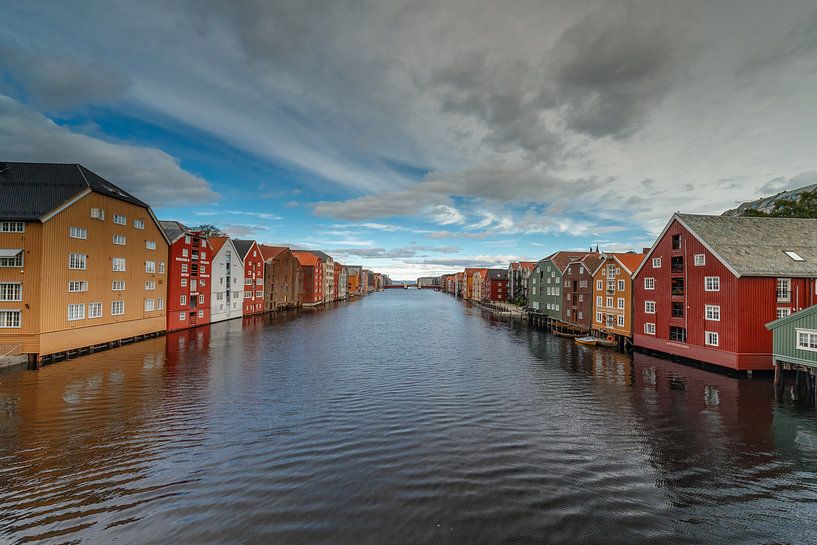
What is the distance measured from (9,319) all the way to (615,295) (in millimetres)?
64508

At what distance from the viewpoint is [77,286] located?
32.5m

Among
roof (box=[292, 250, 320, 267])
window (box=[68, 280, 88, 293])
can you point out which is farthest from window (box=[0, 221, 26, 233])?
roof (box=[292, 250, 320, 267])

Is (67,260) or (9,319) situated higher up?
(67,260)

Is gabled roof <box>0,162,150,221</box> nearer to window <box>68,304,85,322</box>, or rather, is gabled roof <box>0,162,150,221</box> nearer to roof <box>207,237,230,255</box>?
window <box>68,304,85,322</box>

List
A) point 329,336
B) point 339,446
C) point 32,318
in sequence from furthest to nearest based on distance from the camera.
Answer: point 329,336 < point 32,318 < point 339,446

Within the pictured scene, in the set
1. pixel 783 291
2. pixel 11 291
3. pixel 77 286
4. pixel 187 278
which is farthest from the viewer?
pixel 187 278

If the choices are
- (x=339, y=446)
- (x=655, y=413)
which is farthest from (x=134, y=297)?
(x=655, y=413)

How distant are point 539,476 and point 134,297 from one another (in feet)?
152

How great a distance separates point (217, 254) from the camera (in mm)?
64000

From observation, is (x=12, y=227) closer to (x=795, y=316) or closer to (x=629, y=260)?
(x=795, y=316)

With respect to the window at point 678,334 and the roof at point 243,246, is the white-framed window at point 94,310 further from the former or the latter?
the window at point 678,334

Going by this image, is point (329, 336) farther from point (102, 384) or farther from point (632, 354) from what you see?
point (632, 354)

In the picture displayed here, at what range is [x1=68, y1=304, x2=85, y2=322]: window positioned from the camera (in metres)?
32.0

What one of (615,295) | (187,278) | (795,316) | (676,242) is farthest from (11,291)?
(615,295)
